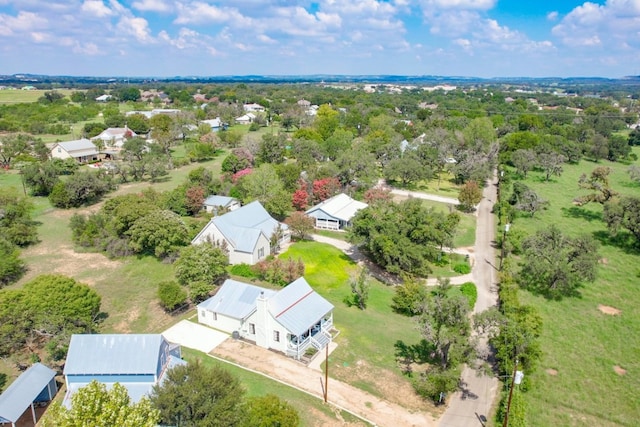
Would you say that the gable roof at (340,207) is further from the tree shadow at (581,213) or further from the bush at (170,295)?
the tree shadow at (581,213)

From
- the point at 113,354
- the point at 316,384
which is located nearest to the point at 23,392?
the point at 113,354

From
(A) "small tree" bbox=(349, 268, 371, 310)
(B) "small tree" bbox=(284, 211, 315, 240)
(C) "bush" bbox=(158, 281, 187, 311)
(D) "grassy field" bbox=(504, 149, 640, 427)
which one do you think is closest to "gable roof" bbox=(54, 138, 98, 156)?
(B) "small tree" bbox=(284, 211, 315, 240)

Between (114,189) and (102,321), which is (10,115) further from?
(102,321)

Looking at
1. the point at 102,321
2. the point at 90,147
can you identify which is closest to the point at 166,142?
the point at 90,147

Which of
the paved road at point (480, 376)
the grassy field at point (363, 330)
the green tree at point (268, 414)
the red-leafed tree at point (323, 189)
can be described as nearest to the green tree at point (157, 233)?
Answer: the grassy field at point (363, 330)

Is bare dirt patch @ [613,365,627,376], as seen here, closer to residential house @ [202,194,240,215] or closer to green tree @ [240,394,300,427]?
green tree @ [240,394,300,427]

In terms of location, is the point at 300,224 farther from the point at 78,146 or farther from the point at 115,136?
the point at 115,136
